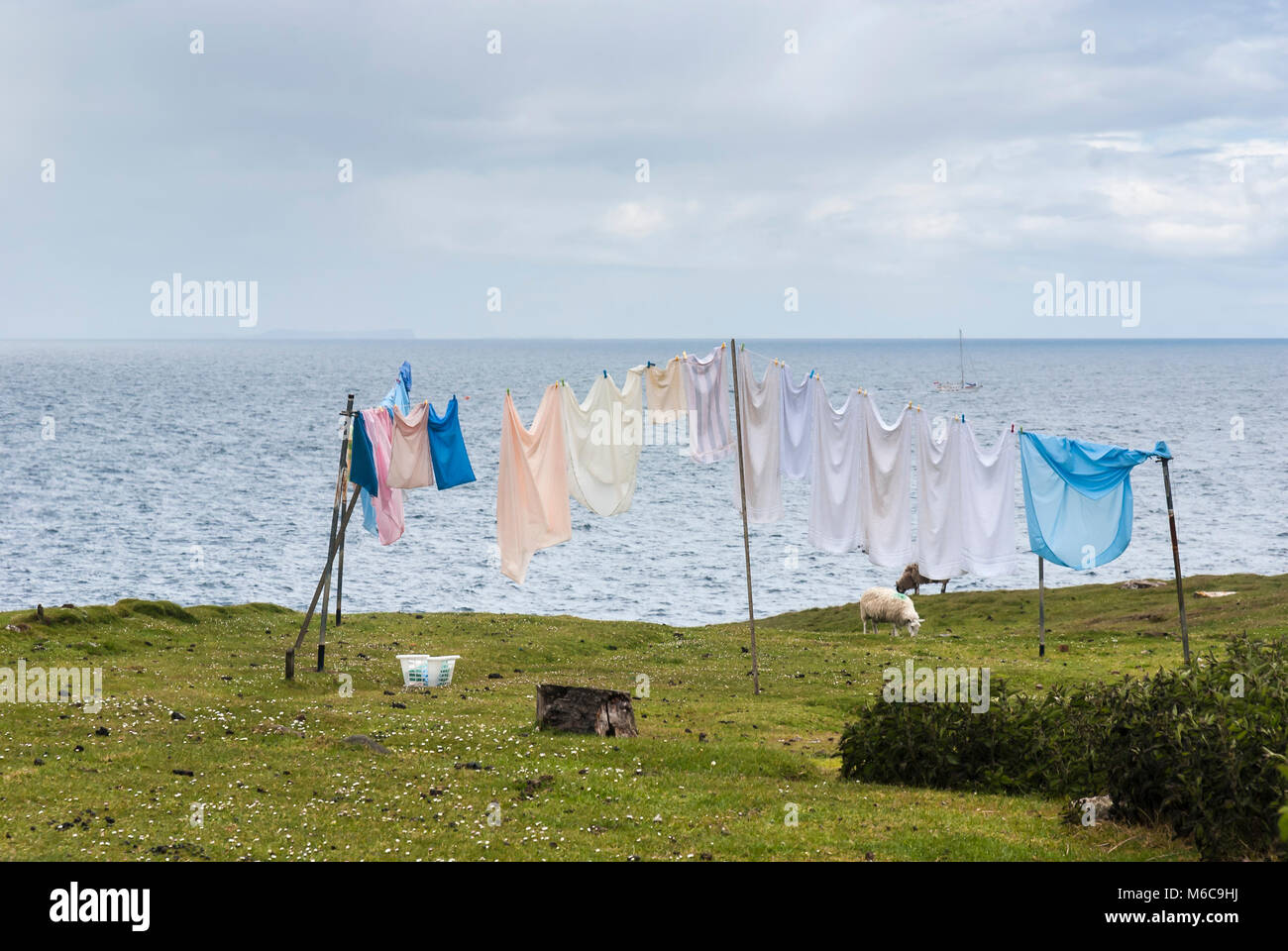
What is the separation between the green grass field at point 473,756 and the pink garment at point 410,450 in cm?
480

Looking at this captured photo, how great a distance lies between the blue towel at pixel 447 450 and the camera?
25.2 m

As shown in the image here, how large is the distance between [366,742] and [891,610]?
78.3ft

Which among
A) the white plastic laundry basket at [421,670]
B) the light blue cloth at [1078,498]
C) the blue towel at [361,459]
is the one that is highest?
the blue towel at [361,459]

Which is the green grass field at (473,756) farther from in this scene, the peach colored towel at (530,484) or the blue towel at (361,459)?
the blue towel at (361,459)

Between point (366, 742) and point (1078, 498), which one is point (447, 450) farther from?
point (1078, 498)

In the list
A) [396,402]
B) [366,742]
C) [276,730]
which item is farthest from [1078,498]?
[276,730]

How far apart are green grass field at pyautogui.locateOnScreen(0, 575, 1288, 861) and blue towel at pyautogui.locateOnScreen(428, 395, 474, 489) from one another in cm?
502

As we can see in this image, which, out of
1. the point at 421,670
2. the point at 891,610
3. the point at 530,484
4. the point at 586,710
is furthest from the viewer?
the point at 891,610

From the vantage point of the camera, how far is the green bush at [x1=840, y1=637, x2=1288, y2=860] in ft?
41.5

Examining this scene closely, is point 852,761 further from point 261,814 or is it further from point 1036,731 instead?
point 261,814

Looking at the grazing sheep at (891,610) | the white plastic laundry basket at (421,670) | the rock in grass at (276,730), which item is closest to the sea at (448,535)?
the grazing sheep at (891,610)

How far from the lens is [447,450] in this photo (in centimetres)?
2545
